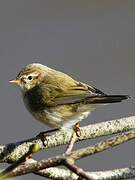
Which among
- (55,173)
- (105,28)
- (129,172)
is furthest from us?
(105,28)

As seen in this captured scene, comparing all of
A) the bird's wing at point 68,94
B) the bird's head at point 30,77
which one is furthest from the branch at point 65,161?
the bird's head at point 30,77

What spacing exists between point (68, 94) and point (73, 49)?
97.2 inches

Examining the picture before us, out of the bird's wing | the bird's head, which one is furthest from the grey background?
the bird's wing

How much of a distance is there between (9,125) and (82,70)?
847 mm

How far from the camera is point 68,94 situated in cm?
345

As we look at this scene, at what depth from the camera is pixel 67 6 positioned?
5.71 meters

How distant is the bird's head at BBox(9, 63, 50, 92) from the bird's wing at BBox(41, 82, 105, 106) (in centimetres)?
22

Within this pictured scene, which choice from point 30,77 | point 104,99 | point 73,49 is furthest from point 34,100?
point 73,49

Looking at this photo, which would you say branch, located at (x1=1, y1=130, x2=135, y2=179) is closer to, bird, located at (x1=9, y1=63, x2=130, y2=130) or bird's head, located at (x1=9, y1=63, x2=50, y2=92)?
bird, located at (x1=9, y1=63, x2=130, y2=130)

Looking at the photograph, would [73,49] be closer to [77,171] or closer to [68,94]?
[68,94]

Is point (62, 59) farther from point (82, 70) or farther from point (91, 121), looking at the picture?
point (91, 121)

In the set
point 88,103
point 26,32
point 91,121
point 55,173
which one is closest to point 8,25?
point 26,32

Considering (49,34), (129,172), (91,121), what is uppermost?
(129,172)

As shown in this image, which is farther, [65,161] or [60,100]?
[60,100]
